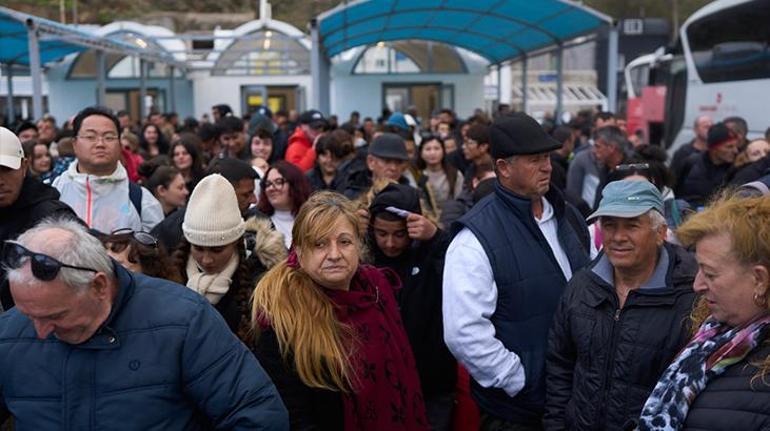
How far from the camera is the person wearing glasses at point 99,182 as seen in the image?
479 centimetres

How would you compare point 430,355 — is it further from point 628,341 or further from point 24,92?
point 24,92

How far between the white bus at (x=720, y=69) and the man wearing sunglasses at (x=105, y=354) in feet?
38.3

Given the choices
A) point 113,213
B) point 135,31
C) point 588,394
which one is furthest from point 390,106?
point 588,394

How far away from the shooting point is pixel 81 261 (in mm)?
2283

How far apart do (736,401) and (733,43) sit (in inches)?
505

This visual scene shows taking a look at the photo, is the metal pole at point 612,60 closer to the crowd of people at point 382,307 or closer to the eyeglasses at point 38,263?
the crowd of people at point 382,307

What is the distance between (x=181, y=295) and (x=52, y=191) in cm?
178

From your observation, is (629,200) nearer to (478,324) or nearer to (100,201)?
(478,324)

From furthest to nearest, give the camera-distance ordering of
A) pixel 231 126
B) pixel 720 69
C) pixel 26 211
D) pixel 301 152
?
pixel 720 69
pixel 301 152
pixel 231 126
pixel 26 211

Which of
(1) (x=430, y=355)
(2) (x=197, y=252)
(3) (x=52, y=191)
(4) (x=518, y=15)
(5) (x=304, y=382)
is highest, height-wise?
(4) (x=518, y=15)

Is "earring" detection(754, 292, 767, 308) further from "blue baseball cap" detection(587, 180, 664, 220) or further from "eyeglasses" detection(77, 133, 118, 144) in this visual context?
"eyeglasses" detection(77, 133, 118, 144)

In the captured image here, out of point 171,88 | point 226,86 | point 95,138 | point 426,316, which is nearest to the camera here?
point 426,316

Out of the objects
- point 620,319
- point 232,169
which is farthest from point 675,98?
point 620,319

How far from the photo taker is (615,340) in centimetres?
296
